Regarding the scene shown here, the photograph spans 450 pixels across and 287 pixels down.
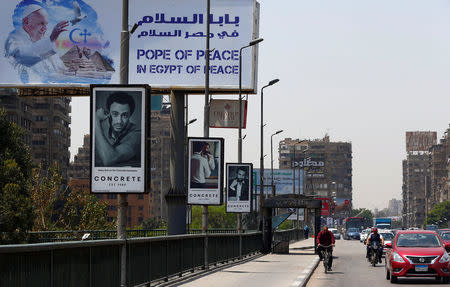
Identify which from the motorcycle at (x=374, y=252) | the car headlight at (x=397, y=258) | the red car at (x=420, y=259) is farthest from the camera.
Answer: the motorcycle at (x=374, y=252)

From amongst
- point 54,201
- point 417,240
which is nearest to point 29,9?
point 54,201

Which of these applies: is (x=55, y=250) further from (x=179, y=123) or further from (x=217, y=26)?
(x=217, y=26)

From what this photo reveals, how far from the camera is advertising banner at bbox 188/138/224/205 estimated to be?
28.9 m

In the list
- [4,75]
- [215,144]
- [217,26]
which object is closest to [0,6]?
[4,75]

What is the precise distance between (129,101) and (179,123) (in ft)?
80.1

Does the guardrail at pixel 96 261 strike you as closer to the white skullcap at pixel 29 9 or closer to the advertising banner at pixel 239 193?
the advertising banner at pixel 239 193

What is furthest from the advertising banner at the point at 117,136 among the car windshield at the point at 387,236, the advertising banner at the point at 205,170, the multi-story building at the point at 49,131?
the multi-story building at the point at 49,131

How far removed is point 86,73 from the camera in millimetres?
44969

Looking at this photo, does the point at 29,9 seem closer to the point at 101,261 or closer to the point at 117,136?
the point at 117,136

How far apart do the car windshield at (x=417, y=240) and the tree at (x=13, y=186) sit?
2497 centimetres

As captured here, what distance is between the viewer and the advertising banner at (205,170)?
1137 inches

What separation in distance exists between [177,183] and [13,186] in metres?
13.3

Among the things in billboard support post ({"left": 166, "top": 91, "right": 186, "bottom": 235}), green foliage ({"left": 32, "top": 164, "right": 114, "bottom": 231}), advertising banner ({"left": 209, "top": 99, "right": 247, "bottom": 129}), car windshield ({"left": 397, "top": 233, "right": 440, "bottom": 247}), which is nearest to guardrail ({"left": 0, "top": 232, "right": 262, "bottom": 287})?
car windshield ({"left": 397, "top": 233, "right": 440, "bottom": 247})

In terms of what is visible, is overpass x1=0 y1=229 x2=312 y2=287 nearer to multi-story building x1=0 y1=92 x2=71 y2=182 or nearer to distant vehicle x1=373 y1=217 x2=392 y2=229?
distant vehicle x1=373 y1=217 x2=392 y2=229
